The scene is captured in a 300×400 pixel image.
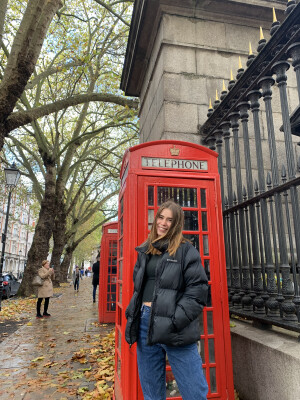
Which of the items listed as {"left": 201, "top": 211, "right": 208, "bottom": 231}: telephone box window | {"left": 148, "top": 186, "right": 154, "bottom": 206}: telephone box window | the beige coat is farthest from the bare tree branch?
{"left": 201, "top": 211, "right": 208, "bottom": 231}: telephone box window

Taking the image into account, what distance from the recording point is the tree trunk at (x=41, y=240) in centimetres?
1568

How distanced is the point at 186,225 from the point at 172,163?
0.65 m

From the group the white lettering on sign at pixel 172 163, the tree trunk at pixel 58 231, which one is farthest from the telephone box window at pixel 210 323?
the tree trunk at pixel 58 231

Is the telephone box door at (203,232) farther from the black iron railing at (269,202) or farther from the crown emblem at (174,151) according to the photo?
the black iron railing at (269,202)

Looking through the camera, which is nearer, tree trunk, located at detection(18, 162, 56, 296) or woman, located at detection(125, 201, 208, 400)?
woman, located at detection(125, 201, 208, 400)

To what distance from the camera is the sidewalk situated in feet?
13.0

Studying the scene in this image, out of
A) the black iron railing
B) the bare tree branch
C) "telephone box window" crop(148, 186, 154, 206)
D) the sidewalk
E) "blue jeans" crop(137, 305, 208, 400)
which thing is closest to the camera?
"blue jeans" crop(137, 305, 208, 400)

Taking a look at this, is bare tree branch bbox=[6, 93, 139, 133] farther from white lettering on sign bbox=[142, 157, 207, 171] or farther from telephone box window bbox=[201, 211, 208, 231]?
telephone box window bbox=[201, 211, 208, 231]

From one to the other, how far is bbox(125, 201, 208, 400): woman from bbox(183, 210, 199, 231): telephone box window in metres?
0.66

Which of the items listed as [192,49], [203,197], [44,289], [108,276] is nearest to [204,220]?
[203,197]

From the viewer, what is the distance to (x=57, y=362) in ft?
17.0

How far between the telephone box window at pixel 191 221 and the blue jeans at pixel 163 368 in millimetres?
986

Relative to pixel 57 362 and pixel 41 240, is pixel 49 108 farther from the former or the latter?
pixel 41 240

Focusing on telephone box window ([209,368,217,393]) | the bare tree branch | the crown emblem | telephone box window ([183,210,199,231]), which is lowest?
telephone box window ([209,368,217,393])
